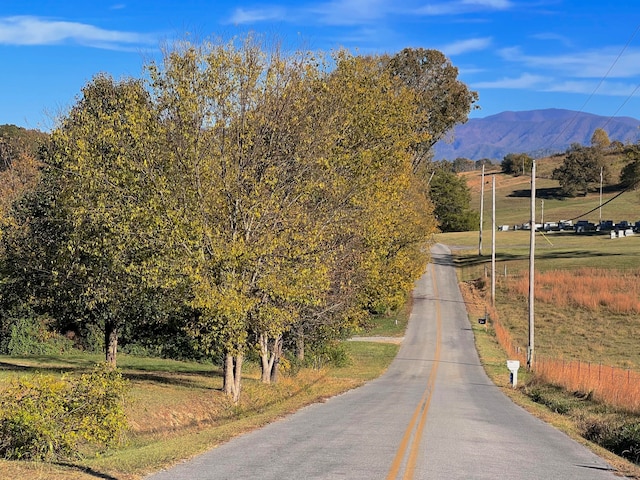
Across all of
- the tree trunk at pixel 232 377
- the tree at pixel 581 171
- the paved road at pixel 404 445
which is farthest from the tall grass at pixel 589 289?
the tree at pixel 581 171

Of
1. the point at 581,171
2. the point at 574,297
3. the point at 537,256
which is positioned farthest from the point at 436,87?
the point at 581,171

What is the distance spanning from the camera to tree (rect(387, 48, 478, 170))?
224ft

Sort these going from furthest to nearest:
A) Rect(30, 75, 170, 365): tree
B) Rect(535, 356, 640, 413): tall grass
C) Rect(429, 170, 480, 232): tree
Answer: Rect(429, 170, 480, 232): tree → Rect(535, 356, 640, 413): tall grass → Rect(30, 75, 170, 365): tree

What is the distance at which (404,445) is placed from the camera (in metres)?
14.0

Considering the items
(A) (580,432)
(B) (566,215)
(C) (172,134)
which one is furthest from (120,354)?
(B) (566,215)

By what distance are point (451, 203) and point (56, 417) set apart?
410ft

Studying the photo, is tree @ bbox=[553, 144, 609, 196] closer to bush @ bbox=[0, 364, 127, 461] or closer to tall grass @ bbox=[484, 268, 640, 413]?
tall grass @ bbox=[484, 268, 640, 413]

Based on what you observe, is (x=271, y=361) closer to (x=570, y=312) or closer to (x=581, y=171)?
(x=570, y=312)

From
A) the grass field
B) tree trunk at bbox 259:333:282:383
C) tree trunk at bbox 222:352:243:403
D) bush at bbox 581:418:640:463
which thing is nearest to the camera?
the grass field

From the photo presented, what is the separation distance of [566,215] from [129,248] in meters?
127

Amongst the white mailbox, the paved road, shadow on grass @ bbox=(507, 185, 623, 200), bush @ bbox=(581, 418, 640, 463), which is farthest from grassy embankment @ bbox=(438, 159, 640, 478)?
shadow on grass @ bbox=(507, 185, 623, 200)

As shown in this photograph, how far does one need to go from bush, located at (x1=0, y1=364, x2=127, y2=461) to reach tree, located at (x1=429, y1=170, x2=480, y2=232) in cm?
11461

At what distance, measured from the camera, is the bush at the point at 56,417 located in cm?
1113

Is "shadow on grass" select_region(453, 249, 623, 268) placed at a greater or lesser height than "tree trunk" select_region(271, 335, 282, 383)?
greater
